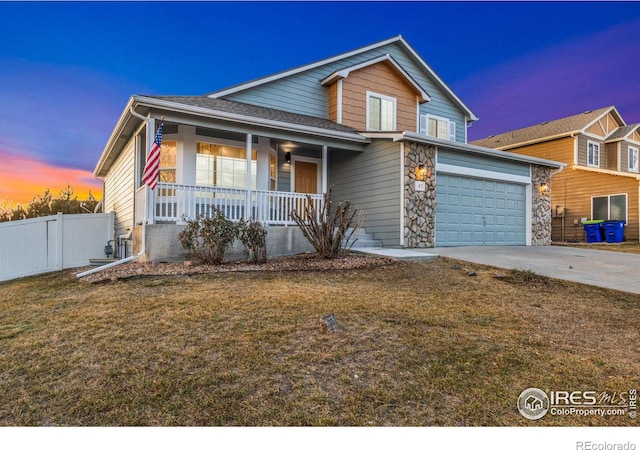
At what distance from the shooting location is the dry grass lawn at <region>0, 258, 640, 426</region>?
2230 mm

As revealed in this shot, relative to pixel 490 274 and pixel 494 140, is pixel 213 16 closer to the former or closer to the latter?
pixel 490 274

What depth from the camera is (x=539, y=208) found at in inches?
485

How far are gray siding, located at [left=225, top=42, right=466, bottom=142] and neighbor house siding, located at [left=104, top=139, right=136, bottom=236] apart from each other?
3.42 m

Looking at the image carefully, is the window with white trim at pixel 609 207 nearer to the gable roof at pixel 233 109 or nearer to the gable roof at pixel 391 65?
the gable roof at pixel 391 65

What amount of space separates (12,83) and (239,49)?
852 cm

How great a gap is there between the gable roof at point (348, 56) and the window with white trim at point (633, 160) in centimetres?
1370

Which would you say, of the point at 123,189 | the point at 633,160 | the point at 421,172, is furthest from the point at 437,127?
the point at 633,160

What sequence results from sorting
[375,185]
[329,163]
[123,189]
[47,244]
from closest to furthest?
1. [47,244]
2. [375,185]
3. [123,189]
4. [329,163]

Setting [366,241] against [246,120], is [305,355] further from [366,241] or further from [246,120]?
[366,241]


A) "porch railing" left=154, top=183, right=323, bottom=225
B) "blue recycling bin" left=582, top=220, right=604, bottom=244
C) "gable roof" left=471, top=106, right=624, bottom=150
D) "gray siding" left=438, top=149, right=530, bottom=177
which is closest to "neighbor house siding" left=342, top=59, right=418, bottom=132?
"gray siding" left=438, top=149, right=530, bottom=177

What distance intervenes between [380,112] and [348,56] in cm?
224

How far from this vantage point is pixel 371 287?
5.30 m

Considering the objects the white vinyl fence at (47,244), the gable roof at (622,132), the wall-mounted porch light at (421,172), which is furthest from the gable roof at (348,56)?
the gable roof at (622,132)

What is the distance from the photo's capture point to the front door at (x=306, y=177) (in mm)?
11461
